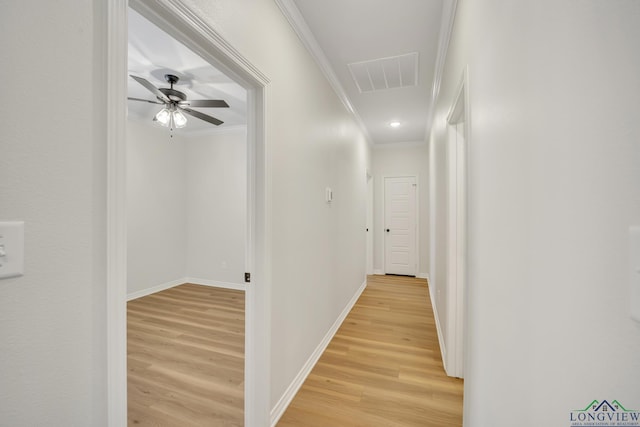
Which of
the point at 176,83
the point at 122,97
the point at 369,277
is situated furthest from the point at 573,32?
the point at 369,277

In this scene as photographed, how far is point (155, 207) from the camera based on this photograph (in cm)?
447

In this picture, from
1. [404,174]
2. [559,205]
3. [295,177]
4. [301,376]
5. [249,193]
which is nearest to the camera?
[559,205]

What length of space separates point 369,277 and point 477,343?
14.4ft

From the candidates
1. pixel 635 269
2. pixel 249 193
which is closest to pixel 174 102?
pixel 249 193

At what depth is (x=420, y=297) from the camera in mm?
4184

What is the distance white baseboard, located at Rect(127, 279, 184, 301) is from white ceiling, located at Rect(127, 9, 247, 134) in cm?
268

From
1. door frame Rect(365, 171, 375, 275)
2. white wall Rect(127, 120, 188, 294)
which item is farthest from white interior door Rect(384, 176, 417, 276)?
white wall Rect(127, 120, 188, 294)

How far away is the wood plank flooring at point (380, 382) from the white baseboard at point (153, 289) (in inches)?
127

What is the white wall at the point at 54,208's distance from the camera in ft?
1.90

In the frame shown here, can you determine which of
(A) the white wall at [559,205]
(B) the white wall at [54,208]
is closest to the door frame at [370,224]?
(A) the white wall at [559,205]

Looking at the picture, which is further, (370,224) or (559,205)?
(370,224)

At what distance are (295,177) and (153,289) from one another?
3.89 meters

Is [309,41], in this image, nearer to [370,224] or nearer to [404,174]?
[404,174]

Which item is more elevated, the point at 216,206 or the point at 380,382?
the point at 216,206
